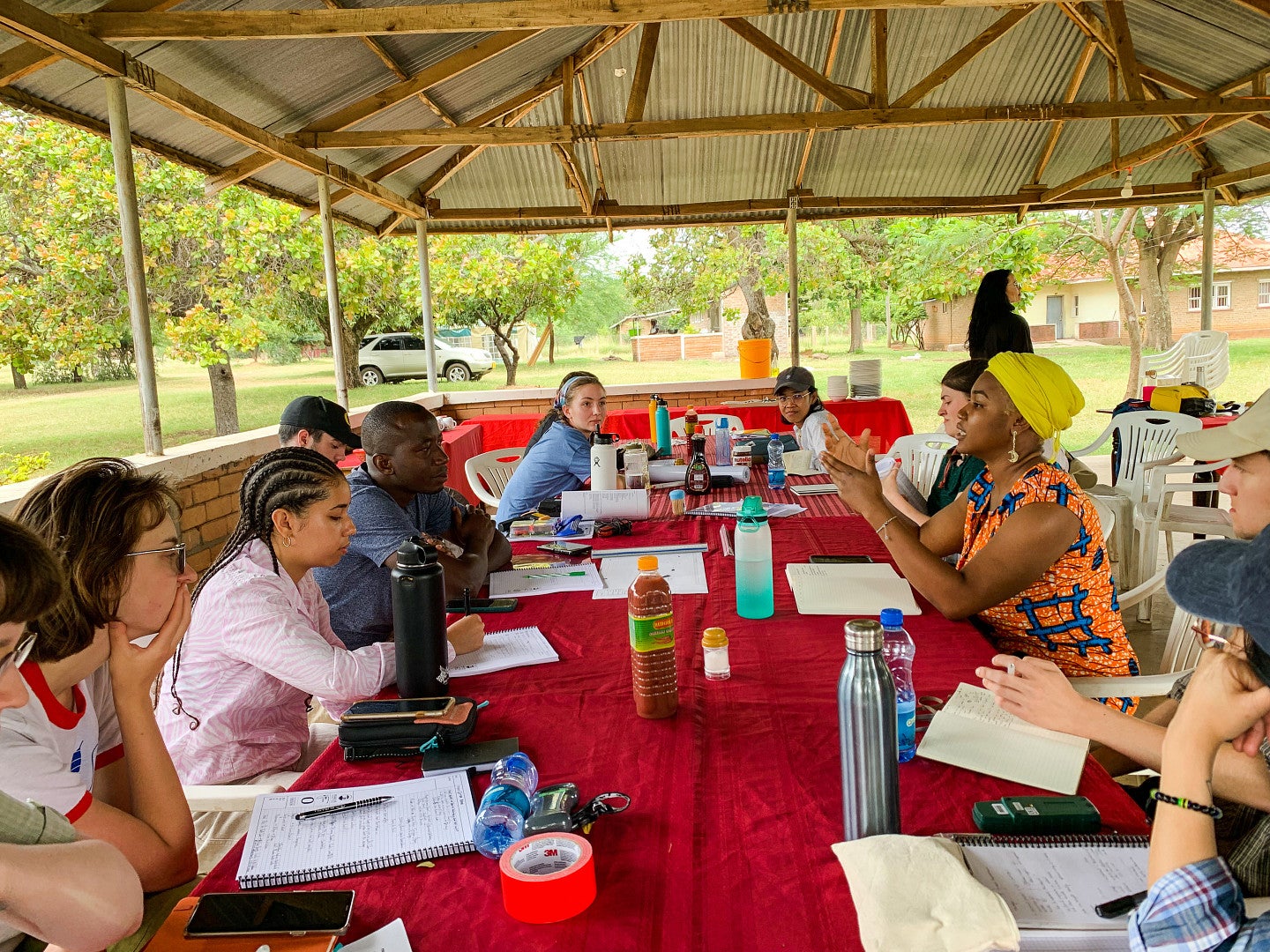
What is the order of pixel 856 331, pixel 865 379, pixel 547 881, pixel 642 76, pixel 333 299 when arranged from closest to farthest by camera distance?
pixel 547 881 → pixel 642 76 → pixel 333 299 → pixel 865 379 → pixel 856 331

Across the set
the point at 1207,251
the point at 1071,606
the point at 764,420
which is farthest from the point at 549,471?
the point at 1207,251

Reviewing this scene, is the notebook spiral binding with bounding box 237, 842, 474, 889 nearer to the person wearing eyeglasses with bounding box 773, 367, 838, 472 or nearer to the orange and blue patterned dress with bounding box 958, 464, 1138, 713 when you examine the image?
the orange and blue patterned dress with bounding box 958, 464, 1138, 713

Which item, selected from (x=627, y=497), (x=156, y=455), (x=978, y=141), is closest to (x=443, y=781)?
(x=627, y=497)

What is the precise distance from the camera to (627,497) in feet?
11.8

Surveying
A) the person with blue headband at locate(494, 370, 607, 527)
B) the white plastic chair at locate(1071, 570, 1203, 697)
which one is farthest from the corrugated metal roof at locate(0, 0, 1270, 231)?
the white plastic chair at locate(1071, 570, 1203, 697)

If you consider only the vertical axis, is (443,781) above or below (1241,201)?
below

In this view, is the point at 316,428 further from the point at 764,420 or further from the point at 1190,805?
the point at 764,420

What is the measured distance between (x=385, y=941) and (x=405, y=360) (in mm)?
22126

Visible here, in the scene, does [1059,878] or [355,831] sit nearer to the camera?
[1059,878]

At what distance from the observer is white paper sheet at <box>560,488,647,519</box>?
3.60 m

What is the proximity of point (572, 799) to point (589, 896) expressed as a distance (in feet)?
0.75

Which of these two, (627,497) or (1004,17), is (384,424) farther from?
(1004,17)

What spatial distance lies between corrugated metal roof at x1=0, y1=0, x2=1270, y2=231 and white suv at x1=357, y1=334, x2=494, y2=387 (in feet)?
41.6

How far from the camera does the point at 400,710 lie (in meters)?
1.62
